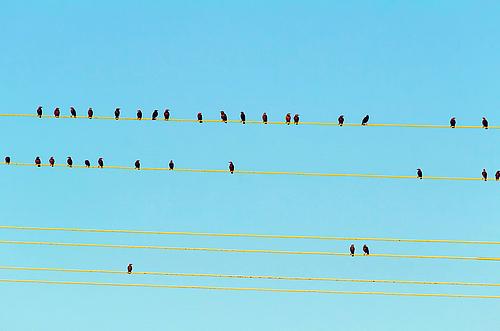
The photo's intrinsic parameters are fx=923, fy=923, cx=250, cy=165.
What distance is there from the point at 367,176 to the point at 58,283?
8627 millimetres

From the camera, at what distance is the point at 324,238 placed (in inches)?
931

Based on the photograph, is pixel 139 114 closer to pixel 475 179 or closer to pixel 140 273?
pixel 140 273

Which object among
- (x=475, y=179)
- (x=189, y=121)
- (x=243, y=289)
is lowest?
(x=243, y=289)

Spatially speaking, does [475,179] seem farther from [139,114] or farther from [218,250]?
[139,114]

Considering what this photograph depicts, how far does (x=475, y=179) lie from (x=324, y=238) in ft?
14.1

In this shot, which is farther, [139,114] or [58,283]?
[139,114]

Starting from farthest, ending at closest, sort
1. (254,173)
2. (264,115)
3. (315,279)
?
(264,115) → (254,173) → (315,279)

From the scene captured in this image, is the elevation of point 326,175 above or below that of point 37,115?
below

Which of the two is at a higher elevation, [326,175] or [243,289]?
[326,175]

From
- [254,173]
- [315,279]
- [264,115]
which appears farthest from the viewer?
[264,115]

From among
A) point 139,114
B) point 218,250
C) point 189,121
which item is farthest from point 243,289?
point 139,114

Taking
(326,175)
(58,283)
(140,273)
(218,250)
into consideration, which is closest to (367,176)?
(326,175)

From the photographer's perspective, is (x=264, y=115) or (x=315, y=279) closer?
(x=315, y=279)

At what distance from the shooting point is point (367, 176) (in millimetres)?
24797
